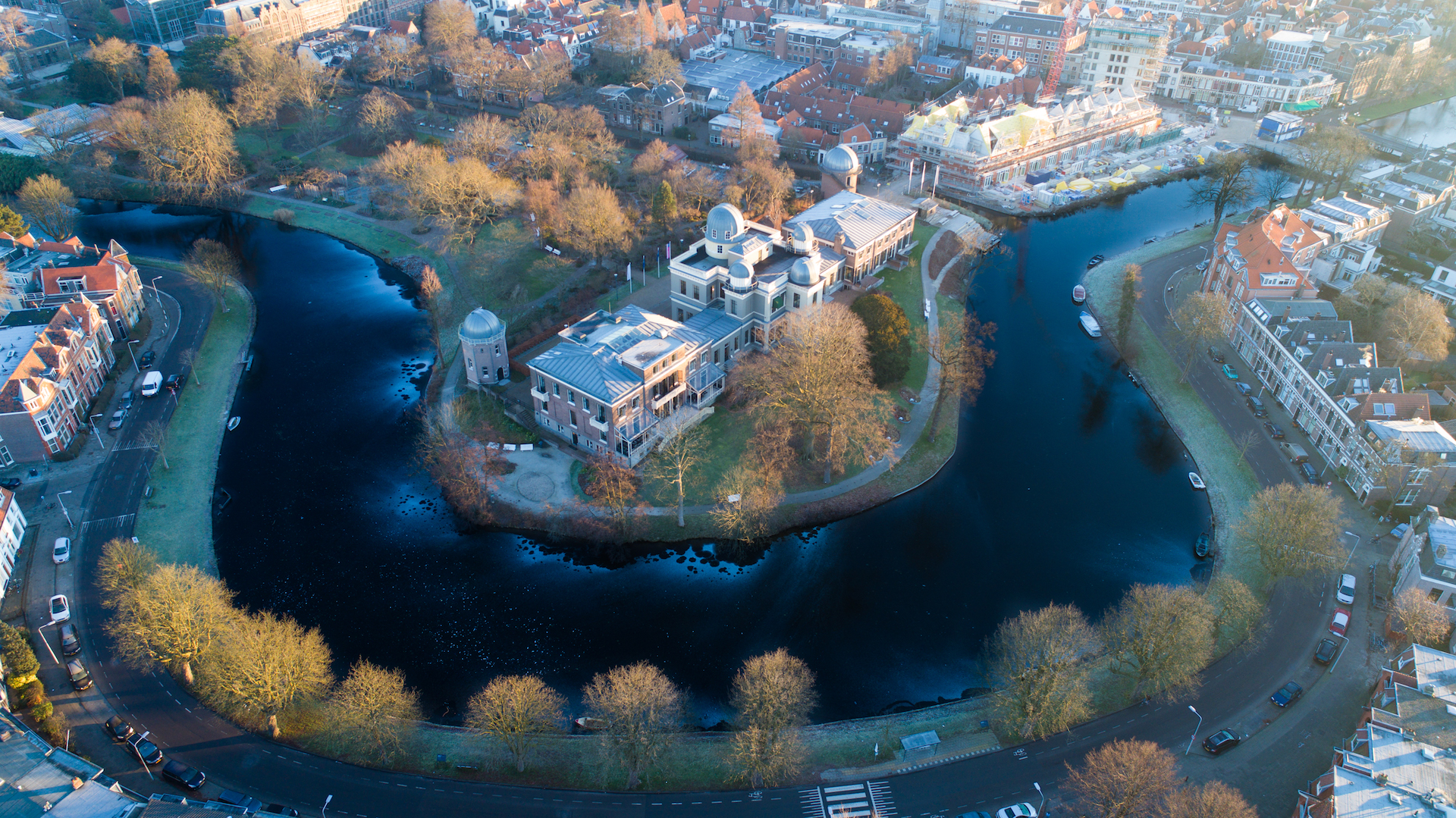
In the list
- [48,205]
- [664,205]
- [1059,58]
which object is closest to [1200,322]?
[664,205]

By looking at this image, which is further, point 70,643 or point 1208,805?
point 70,643

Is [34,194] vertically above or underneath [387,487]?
above

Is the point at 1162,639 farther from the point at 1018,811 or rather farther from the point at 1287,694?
the point at 1018,811

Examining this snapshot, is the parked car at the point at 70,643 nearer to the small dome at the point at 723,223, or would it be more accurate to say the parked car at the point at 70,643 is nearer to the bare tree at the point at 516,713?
the bare tree at the point at 516,713

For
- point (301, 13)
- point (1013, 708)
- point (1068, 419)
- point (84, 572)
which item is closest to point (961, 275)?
point (1068, 419)

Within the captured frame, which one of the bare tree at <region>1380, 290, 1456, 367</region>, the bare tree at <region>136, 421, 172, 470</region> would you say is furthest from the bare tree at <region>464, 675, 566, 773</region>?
the bare tree at <region>1380, 290, 1456, 367</region>

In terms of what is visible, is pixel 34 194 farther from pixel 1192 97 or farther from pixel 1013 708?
pixel 1192 97
